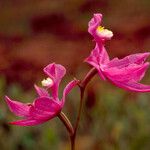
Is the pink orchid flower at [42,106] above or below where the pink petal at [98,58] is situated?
below

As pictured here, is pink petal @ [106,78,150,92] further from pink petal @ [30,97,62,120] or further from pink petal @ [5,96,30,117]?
pink petal @ [5,96,30,117]

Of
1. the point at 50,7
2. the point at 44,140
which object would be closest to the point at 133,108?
the point at 44,140

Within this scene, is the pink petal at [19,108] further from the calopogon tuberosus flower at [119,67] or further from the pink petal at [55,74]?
the calopogon tuberosus flower at [119,67]

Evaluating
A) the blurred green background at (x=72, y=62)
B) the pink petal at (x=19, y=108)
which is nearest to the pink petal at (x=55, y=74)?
the pink petal at (x=19, y=108)

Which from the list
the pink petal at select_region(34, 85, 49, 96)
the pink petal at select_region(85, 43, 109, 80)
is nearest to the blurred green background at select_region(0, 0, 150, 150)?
the pink petal at select_region(34, 85, 49, 96)

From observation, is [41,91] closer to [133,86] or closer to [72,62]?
[133,86]

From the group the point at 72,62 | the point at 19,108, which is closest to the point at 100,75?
the point at 19,108
